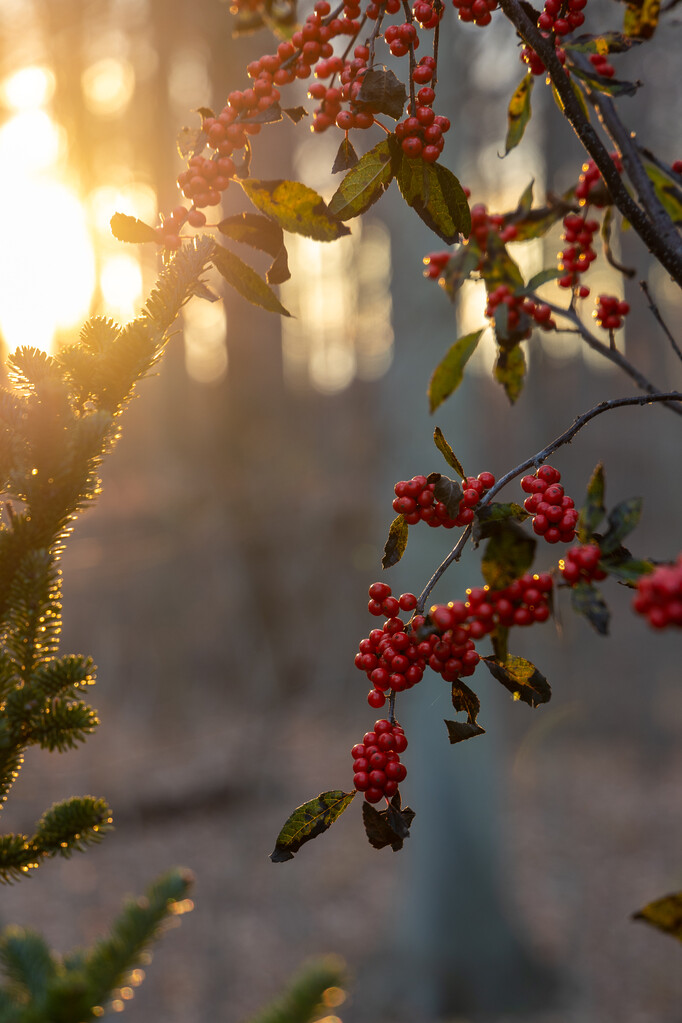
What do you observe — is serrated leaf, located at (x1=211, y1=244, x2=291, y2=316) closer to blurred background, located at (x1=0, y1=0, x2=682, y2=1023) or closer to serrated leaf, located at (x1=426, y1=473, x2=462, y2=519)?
serrated leaf, located at (x1=426, y1=473, x2=462, y2=519)

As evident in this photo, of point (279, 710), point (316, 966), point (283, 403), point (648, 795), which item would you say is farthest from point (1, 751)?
point (283, 403)

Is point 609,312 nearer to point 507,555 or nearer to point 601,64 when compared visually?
point 601,64

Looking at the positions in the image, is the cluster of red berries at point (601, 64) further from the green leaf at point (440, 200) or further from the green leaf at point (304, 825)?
the green leaf at point (304, 825)

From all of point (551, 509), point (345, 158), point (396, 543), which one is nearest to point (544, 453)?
point (551, 509)

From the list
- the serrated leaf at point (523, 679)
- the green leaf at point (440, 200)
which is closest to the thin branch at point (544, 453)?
the serrated leaf at point (523, 679)

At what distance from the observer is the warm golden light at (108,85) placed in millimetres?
9414

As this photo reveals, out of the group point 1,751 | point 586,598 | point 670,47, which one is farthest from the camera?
point 670,47

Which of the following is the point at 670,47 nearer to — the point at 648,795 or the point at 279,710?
the point at 648,795

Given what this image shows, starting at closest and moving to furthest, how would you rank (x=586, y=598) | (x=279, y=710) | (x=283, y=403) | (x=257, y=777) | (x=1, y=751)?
(x=586, y=598), (x=1, y=751), (x=257, y=777), (x=279, y=710), (x=283, y=403)

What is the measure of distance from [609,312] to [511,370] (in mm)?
379

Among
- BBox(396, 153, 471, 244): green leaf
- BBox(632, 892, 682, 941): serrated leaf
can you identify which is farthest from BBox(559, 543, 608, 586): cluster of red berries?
BBox(396, 153, 471, 244): green leaf

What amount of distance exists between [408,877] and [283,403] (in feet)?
21.9

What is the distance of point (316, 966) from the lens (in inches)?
34.4

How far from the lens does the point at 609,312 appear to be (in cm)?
108
